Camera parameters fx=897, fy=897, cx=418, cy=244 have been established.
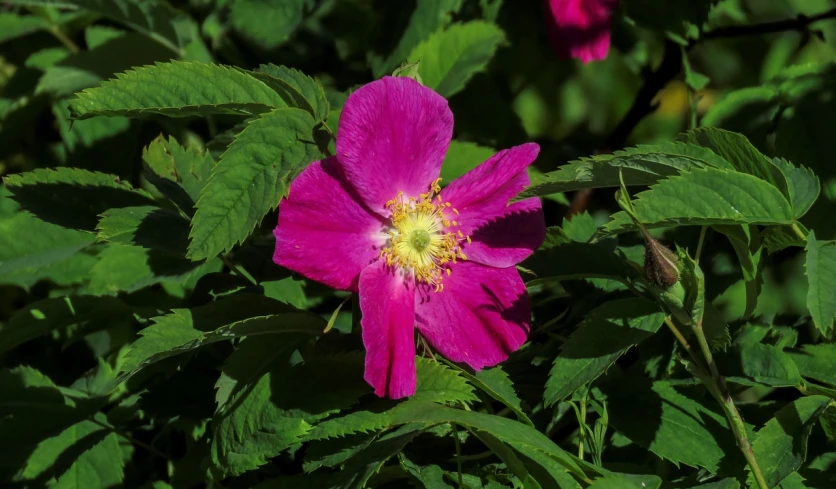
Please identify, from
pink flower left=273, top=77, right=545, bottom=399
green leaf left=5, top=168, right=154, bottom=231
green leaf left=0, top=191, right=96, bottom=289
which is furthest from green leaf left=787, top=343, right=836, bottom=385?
green leaf left=0, top=191, right=96, bottom=289

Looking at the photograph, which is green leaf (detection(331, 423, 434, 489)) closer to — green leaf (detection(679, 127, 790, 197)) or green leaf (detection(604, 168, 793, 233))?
green leaf (detection(604, 168, 793, 233))

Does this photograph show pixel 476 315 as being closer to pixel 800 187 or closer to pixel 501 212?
pixel 501 212

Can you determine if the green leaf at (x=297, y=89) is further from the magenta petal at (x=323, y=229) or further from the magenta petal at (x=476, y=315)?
the magenta petal at (x=476, y=315)

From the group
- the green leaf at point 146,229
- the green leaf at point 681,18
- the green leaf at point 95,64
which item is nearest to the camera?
the green leaf at point 146,229

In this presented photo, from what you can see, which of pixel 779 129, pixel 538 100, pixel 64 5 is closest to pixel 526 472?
pixel 779 129

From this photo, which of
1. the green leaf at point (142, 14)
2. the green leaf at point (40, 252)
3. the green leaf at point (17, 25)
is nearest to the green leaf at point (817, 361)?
the green leaf at point (40, 252)
